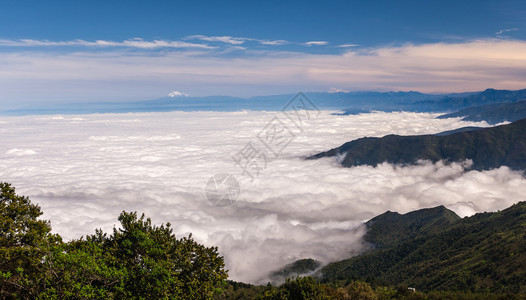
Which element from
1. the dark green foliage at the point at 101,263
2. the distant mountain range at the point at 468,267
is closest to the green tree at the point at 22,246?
the dark green foliage at the point at 101,263

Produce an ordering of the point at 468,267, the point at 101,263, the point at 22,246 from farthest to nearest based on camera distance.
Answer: the point at 468,267 → the point at 22,246 → the point at 101,263

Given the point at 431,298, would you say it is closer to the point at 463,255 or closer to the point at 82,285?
the point at 82,285

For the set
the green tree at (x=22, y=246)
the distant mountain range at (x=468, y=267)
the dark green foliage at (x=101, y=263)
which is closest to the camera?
the dark green foliage at (x=101, y=263)

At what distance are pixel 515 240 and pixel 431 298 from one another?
12133 cm

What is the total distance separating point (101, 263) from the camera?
29500mm

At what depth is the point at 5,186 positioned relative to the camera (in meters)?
36.1

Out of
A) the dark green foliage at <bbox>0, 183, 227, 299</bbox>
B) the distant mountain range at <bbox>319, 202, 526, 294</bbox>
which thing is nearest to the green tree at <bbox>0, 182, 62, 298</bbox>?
the dark green foliage at <bbox>0, 183, 227, 299</bbox>

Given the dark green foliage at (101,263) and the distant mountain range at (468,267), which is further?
the distant mountain range at (468,267)

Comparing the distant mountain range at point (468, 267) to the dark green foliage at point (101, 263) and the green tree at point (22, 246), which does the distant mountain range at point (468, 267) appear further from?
the green tree at point (22, 246)

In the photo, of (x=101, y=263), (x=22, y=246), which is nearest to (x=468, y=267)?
(x=101, y=263)

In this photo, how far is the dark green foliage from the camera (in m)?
27.5

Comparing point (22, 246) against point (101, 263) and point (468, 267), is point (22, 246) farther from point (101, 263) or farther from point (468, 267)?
point (468, 267)

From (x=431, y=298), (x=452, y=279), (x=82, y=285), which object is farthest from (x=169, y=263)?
(x=452, y=279)

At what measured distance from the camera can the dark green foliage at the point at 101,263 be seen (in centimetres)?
2747
